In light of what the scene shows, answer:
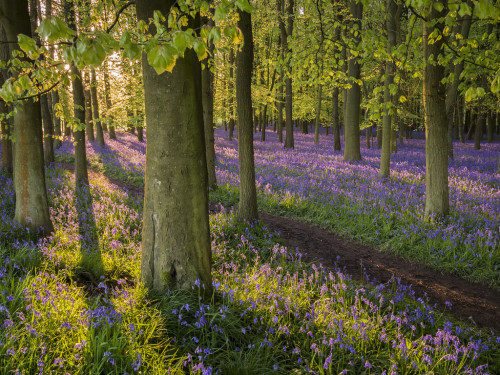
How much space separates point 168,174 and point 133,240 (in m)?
3.10

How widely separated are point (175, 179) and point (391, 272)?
489 centimetres

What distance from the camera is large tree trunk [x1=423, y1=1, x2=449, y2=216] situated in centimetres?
760

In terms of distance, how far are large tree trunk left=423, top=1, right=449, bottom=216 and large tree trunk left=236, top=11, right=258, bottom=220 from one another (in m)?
4.24

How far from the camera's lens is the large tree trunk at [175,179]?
3.64 metres

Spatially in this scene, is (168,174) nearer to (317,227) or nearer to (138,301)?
(138,301)

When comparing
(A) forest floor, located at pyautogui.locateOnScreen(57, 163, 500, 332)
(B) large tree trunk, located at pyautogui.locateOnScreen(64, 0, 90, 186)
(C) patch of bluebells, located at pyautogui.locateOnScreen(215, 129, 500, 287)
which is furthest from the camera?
(B) large tree trunk, located at pyautogui.locateOnScreen(64, 0, 90, 186)

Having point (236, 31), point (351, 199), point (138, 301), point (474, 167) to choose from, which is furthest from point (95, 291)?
point (474, 167)

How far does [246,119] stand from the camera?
7414 millimetres

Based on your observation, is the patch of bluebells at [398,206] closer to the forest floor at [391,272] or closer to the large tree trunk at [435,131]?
the forest floor at [391,272]

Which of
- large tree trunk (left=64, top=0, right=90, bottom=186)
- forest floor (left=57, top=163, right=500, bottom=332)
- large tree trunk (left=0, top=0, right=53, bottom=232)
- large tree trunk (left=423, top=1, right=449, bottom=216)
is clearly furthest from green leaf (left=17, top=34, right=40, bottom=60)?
large tree trunk (left=64, top=0, right=90, bottom=186)

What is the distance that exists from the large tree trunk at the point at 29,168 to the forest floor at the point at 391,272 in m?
5.10

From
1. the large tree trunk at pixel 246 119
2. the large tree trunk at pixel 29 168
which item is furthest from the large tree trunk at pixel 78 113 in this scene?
the large tree trunk at pixel 246 119

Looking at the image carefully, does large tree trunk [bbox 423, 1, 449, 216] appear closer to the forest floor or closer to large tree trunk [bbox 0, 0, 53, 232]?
the forest floor

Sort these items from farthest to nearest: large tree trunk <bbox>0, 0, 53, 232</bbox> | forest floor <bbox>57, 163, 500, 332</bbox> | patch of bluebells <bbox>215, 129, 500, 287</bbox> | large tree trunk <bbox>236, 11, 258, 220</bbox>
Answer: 1. large tree trunk <bbox>236, 11, 258, 220</bbox>
2. patch of bluebells <bbox>215, 129, 500, 287</bbox>
3. large tree trunk <bbox>0, 0, 53, 232</bbox>
4. forest floor <bbox>57, 163, 500, 332</bbox>
